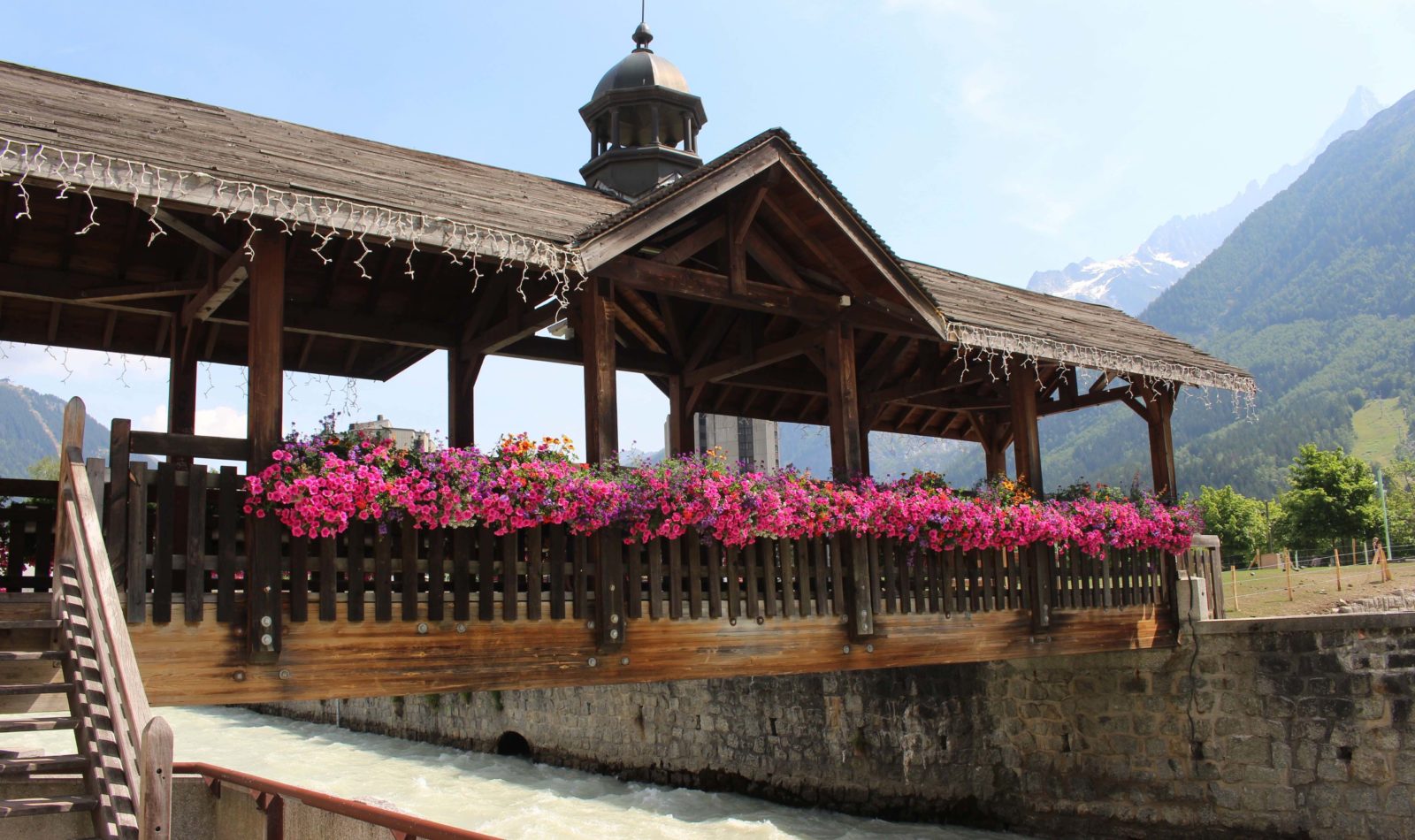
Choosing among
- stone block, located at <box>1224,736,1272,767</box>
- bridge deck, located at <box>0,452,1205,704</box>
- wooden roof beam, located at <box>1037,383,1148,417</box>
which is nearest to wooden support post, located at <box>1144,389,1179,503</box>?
wooden roof beam, located at <box>1037,383,1148,417</box>

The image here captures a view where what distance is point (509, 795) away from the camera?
19844 millimetres

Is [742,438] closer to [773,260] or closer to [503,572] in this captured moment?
[773,260]

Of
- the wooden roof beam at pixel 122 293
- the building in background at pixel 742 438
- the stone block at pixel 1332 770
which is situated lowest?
the stone block at pixel 1332 770

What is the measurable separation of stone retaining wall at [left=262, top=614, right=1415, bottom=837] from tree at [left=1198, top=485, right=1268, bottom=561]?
39414mm

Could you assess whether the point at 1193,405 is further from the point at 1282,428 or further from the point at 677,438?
the point at 677,438

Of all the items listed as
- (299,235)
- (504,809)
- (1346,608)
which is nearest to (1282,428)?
(1346,608)

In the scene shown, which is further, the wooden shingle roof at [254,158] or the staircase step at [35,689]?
the wooden shingle roof at [254,158]

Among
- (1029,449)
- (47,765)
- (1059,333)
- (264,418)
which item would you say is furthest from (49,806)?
(1059,333)

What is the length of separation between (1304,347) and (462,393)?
6408 inches

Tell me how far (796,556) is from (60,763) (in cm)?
578

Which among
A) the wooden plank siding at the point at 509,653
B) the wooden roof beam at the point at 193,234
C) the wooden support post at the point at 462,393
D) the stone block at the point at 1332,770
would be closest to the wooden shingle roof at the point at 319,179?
the wooden roof beam at the point at 193,234

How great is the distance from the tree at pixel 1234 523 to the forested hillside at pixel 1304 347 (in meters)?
51.5

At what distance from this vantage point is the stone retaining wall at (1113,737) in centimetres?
1136

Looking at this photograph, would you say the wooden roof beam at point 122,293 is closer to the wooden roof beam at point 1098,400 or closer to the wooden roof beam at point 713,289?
the wooden roof beam at point 713,289
